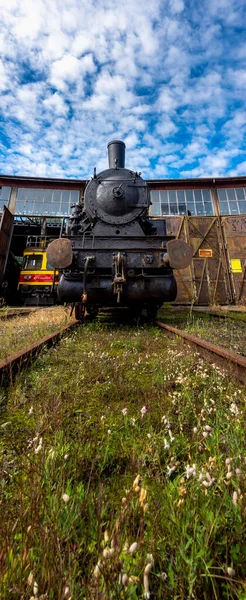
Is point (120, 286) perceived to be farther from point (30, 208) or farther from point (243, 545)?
point (30, 208)

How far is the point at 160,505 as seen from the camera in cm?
91

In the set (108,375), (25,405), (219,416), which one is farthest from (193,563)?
(108,375)

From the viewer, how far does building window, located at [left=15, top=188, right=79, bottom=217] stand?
19969 mm

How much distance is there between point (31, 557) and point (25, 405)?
1160 millimetres

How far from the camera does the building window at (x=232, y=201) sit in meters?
19.2

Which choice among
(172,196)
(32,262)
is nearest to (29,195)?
(32,262)

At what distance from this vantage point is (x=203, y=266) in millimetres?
14688

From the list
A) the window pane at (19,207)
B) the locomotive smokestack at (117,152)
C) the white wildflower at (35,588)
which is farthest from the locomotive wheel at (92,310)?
the window pane at (19,207)

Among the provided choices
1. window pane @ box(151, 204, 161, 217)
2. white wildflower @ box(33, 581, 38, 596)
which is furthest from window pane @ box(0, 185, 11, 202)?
white wildflower @ box(33, 581, 38, 596)

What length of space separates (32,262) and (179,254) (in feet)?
38.8

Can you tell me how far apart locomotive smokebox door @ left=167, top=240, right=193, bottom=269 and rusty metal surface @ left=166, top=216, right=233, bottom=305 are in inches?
360

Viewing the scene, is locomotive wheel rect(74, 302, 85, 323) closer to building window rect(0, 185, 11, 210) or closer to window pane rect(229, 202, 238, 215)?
window pane rect(229, 202, 238, 215)

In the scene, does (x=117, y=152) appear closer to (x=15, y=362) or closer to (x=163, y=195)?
(x=15, y=362)

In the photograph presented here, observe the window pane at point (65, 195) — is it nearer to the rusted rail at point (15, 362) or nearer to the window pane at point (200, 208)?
the window pane at point (200, 208)
